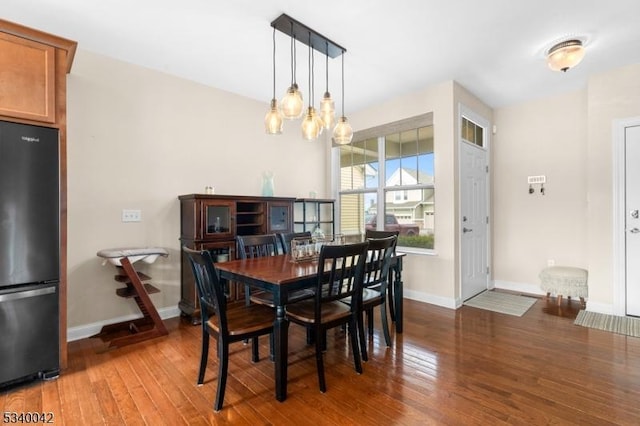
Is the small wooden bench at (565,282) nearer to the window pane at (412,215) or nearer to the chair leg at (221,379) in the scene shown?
the window pane at (412,215)

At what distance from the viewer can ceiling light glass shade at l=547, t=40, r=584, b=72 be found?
2736 mm

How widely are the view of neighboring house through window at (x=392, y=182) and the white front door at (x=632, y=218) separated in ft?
6.30

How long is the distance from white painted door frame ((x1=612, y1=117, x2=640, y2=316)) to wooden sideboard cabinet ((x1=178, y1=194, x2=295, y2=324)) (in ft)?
12.2

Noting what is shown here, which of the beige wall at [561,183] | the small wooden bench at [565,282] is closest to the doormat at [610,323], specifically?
the beige wall at [561,183]

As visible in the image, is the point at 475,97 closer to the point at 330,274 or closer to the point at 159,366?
the point at 330,274

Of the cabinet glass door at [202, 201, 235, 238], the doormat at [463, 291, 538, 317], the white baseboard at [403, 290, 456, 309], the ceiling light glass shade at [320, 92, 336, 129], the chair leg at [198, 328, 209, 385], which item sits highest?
the ceiling light glass shade at [320, 92, 336, 129]

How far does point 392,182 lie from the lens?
14.6ft

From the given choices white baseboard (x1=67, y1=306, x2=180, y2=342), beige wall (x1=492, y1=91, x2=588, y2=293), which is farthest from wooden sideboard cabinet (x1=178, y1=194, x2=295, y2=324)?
beige wall (x1=492, y1=91, x2=588, y2=293)

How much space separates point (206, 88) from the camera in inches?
145

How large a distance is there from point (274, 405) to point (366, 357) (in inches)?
32.4

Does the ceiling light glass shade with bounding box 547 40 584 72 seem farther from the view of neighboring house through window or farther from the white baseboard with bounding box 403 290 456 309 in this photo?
the white baseboard with bounding box 403 290 456 309

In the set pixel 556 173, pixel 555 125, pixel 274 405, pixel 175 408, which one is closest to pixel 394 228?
pixel 556 173

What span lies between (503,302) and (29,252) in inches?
183

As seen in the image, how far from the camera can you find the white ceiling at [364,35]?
231 cm
